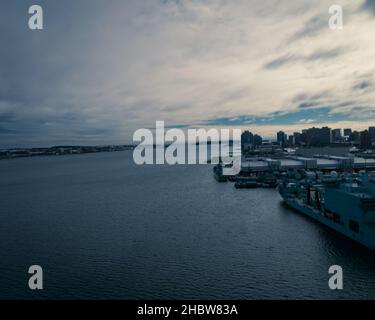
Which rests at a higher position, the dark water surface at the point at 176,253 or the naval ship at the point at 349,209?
the naval ship at the point at 349,209

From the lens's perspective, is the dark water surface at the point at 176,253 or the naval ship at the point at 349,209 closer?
the dark water surface at the point at 176,253

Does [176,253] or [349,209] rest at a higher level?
[349,209]

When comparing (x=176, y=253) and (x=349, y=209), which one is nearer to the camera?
(x=176, y=253)

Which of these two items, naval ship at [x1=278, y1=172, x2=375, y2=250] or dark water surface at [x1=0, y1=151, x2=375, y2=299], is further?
naval ship at [x1=278, y1=172, x2=375, y2=250]

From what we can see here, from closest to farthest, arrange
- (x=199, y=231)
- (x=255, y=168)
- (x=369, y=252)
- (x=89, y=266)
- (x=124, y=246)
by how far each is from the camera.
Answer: (x=89, y=266), (x=369, y=252), (x=124, y=246), (x=199, y=231), (x=255, y=168)

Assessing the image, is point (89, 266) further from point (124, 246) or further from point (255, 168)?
point (255, 168)

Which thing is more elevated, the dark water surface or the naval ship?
the naval ship
